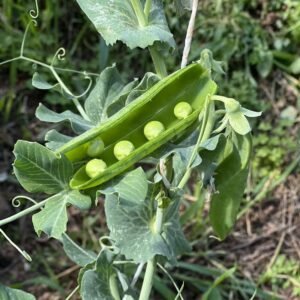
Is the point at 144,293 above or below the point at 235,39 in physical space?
above

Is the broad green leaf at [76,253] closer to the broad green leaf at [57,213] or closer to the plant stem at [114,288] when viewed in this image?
the plant stem at [114,288]

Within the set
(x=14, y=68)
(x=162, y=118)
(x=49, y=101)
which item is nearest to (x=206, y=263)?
(x=49, y=101)

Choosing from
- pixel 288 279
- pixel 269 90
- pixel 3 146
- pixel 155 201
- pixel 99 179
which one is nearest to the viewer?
pixel 99 179

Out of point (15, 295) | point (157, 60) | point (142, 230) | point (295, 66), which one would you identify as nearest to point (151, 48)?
point (157, 60)

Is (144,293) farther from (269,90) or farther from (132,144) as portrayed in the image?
(269,90)

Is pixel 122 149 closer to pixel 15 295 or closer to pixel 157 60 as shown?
pixel 157 60

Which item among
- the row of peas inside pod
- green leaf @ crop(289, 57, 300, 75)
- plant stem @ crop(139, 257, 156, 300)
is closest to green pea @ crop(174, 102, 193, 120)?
the row of peas inside pod

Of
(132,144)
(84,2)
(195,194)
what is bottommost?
(195,194)
